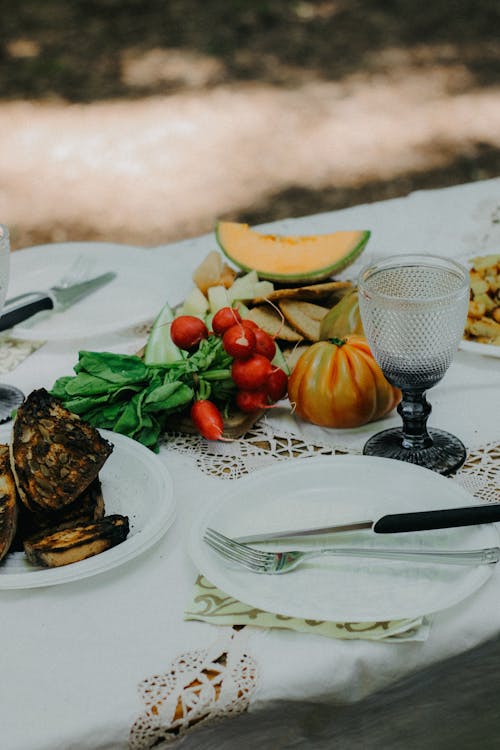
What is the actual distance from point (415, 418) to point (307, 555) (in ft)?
1.02

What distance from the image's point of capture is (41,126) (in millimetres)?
6109

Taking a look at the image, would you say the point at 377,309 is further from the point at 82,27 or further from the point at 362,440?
the point at 82,27

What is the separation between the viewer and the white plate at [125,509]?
3.14ft

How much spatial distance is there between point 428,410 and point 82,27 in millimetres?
7642

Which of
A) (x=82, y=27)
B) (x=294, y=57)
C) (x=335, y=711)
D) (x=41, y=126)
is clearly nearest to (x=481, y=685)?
(x=335, y=711)

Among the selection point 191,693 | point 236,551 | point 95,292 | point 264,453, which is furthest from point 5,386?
point 191,693

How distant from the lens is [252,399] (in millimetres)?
1307

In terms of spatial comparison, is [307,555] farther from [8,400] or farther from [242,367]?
[8,400]

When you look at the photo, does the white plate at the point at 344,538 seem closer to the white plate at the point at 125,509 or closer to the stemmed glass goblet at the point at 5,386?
the white plate at the point at 125,509

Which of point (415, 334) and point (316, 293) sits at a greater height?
point (415, 334)

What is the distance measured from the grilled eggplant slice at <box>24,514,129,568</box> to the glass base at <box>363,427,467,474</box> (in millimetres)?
379

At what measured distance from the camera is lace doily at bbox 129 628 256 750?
851mm

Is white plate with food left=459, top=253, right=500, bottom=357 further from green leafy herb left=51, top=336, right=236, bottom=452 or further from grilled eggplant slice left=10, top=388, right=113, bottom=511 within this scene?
grilled eggplant slice left=10, top=388, right=113, bottom=511

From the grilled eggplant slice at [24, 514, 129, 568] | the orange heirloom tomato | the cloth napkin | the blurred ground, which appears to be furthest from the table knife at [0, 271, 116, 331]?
the blurred ground
